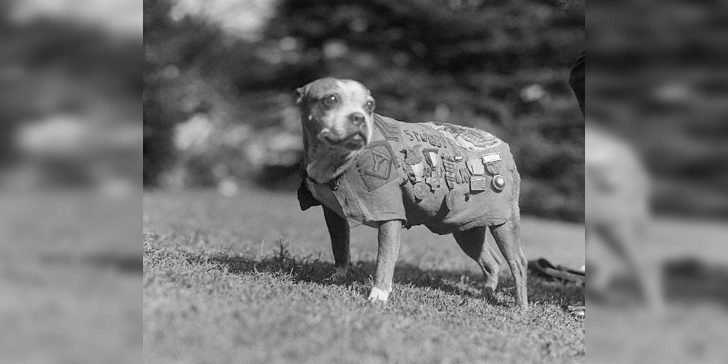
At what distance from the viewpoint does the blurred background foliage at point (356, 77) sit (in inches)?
750

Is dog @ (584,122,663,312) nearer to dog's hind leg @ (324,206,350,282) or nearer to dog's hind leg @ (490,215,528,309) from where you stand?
dog's hind leg @ (490,215,528,309)

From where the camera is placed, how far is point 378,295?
4.59 m

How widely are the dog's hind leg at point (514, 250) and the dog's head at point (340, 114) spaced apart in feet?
4.68

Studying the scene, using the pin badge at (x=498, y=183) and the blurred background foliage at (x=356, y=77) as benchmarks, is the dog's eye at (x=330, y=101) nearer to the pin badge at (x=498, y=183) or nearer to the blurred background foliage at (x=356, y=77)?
the pin badge at (x=498, y=183)

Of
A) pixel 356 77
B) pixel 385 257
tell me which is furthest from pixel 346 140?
pixel 356 77

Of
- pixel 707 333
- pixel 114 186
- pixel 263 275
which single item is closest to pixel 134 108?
pixel 114 186

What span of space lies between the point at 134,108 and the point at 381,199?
2257 millimetres

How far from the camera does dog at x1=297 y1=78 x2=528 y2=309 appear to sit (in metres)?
4.34

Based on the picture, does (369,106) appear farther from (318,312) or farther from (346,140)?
(318,312)

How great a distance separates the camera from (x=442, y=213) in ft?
16.1

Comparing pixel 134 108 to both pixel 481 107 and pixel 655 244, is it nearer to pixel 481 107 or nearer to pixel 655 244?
pixel 655 244

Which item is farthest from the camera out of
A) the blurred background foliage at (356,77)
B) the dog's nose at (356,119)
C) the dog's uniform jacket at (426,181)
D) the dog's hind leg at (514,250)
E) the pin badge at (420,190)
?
the blurred background foliage at (356,77)

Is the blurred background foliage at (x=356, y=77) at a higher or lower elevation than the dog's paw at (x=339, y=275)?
higher

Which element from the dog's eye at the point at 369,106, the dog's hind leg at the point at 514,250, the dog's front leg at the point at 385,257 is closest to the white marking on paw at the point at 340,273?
the dog's front leg at the point at 385,257
